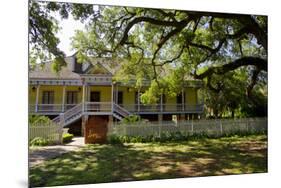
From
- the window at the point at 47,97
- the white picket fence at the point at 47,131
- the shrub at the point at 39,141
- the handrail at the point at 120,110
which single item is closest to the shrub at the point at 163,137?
the handrail at the point at 120,110

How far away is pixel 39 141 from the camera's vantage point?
4305mm

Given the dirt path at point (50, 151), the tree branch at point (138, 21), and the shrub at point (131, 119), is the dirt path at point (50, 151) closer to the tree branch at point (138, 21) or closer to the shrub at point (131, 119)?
the shrub at point (131, 119)

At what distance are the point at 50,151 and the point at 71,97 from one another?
75 centimetres

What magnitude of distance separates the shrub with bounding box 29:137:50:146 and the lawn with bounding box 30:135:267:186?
24cm

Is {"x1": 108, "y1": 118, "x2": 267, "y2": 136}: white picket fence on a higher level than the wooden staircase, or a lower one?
lower

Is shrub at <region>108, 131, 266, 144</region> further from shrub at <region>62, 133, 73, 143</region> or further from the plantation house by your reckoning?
shrub at <region>62, 133, 73, 143</region>

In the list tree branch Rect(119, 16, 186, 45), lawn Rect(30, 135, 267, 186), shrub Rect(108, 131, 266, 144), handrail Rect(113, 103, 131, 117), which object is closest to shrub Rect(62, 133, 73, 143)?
lawn Rect(30, 135, 267, 186)

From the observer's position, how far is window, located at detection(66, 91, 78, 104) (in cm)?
449

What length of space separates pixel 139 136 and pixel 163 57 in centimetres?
121

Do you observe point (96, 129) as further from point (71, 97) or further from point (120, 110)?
point (71, 97)

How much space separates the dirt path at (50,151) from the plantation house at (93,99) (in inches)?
5.1

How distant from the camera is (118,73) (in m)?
4.86

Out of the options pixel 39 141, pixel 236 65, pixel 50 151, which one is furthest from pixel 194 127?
pixel 39 141

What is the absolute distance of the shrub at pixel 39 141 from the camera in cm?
425
